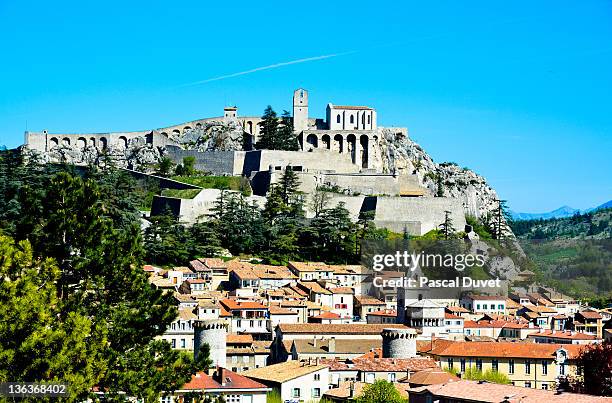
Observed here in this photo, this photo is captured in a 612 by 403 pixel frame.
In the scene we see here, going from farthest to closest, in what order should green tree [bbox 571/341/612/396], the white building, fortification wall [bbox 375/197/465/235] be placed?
1. fortification wall [bbox 375/197/465/235]
2. the white building
3. green tree [bbox 571/341/612/396]

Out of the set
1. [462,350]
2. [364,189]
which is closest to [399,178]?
[364,189]

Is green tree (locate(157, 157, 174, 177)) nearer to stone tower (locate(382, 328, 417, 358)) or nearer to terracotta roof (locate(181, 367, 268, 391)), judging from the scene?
stone tower (locate(382, 328, 417, 358))

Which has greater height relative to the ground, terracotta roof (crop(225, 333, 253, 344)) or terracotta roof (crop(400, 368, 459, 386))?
terracotta roof (crop(225, 333, 253, 344))

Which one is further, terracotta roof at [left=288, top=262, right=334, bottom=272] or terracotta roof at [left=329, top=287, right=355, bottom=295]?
terracotta roof at [left=288, top=262, right=334, bottom=272]

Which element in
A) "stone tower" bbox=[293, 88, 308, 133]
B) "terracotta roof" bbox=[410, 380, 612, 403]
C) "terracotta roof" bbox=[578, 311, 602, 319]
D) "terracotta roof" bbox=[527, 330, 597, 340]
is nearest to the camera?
"terracotta roof" bbox=[410, 380, 612, 403]

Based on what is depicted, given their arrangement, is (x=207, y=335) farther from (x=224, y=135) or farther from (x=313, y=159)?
(x=224, y=135)

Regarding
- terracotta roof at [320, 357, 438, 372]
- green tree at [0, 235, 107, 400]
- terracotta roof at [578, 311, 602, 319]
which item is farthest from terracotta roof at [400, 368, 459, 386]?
terracotta roof at [578, 311, 602, 319]

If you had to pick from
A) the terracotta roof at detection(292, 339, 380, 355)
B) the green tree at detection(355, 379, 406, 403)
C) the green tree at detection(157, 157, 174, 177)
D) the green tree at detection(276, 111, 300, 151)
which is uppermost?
the green tree at detection(276, 111, 300, 151)

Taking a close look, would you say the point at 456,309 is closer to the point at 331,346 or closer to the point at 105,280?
the point at 331,346
